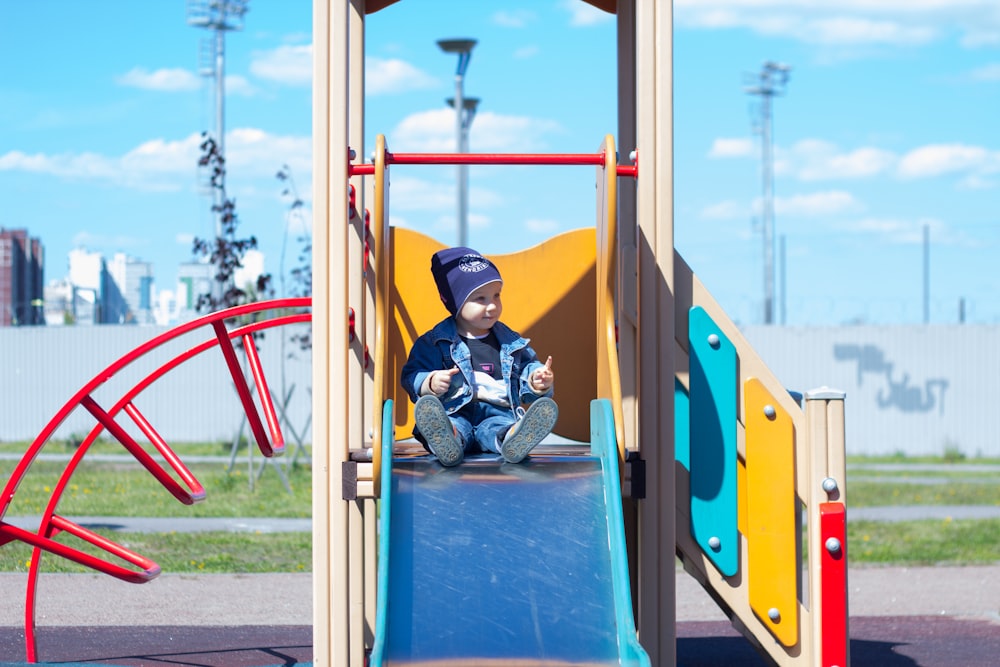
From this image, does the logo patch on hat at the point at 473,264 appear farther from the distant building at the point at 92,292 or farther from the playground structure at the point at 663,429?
the distant building at the point at 92,292

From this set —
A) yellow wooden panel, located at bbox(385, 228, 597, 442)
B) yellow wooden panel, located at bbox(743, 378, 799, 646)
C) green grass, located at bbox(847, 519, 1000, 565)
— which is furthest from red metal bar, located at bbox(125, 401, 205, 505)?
green grass, located at bbox(847, 519, 1000, 565)

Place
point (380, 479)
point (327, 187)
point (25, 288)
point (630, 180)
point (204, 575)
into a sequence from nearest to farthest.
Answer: point (380, 479) < point (327, 187) < point (630, 180) < point (204, 575) < point (25, 288)

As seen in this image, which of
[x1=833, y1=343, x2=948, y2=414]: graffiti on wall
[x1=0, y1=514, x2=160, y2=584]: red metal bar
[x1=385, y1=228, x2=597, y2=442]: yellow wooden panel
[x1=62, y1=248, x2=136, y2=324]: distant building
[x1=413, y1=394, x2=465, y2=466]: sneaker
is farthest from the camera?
[x1=62, y1=248, x2=136, y2=324]: distant building

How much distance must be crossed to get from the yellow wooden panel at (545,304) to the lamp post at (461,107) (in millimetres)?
9964

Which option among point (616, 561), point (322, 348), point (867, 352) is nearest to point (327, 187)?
point (322, 348)

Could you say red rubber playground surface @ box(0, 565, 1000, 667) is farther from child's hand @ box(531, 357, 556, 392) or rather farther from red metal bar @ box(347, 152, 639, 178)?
red metal bar @ box(347, 152, 639, 178)

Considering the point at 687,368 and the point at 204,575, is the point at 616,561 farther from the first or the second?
the point at 204,575

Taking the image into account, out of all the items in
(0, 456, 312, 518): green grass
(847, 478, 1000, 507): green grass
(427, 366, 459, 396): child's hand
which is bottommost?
(847, 478, 1000, 507): green grass

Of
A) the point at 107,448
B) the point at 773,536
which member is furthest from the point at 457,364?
the point at 107,448

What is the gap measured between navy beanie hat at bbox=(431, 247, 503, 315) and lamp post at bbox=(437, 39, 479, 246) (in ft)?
35.8

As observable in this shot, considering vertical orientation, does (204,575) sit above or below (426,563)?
below

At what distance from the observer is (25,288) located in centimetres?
→ 4072

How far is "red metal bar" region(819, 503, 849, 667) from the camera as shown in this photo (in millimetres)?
4652

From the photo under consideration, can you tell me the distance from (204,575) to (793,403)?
518 cm
